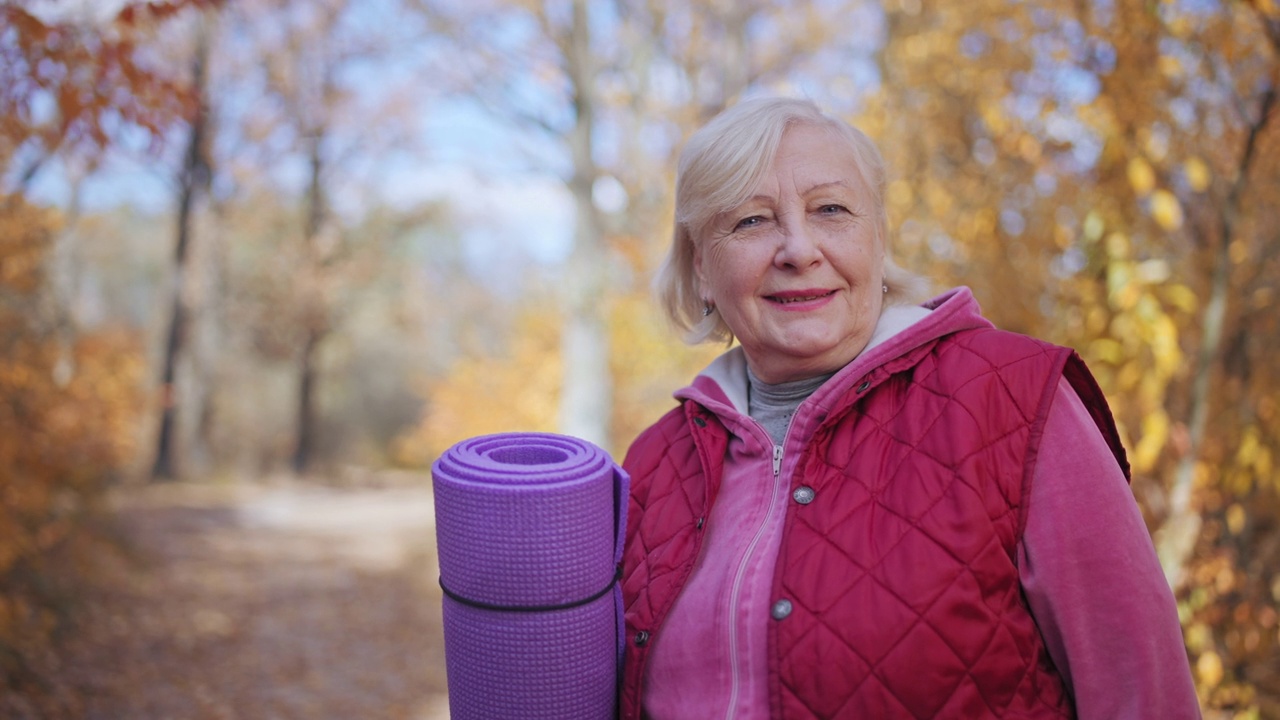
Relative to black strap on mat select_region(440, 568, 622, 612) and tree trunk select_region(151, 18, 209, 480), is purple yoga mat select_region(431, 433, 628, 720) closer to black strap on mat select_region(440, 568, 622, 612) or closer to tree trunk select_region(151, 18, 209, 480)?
black strap on mat select_region(440, 568, 622, 612)

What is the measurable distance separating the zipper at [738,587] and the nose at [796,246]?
298 millimetres

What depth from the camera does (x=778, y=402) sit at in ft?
5.50

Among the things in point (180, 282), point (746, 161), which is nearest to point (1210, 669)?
point (746, 161)

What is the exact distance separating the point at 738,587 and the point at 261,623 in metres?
6.37

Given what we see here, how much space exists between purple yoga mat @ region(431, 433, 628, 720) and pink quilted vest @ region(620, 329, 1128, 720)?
0.31 meters

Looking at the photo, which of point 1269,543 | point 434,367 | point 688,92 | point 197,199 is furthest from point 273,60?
point 1269,543

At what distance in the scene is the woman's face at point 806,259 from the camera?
1.56 meters

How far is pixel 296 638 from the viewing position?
653 centimetres

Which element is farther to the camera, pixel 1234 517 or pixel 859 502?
pixel 1234 517

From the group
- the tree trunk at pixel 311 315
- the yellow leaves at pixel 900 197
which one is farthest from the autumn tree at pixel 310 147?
the yellow leaves at pixel 900 197

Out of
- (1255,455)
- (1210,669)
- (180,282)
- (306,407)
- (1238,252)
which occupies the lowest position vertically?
(306,407)

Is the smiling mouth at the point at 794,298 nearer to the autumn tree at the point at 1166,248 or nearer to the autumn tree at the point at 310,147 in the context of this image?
the autumn tree at the point at 1166,248

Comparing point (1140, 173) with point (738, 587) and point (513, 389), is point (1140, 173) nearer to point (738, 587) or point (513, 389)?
point (738, 587)

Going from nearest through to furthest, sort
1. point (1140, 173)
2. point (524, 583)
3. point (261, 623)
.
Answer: point (524, 583), point (1140, 173), point (261, 623)
